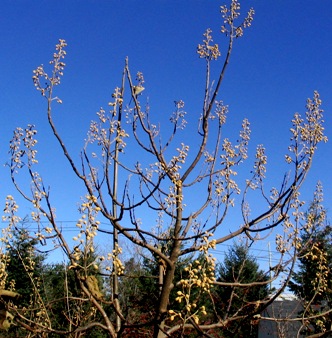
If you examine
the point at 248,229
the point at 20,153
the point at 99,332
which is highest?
the point at 20,153

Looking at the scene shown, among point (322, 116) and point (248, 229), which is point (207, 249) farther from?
point (322, 116)

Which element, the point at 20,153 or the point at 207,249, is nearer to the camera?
the point at 207,249

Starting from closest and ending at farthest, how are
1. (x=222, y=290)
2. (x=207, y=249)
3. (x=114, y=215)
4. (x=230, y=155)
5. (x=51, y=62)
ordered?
(x=207, y=249) < (x=114, y=215) < (x=51, y=62) < (x=230, y=155) < (x=222, y=290)

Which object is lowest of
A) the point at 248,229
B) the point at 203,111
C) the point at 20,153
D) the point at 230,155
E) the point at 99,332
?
the point at 99,332

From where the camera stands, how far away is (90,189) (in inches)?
121

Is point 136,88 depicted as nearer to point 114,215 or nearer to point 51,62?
point 51,62

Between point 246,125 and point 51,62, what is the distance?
1802 mm

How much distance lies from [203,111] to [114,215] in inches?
45.7

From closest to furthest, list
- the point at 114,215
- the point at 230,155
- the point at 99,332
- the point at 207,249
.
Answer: the point at 207,249 < the point at 114,215 < the point at 230,155 < the point at 99,332

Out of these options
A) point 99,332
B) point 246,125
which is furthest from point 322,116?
point 99,332

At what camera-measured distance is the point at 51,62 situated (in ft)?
11.4

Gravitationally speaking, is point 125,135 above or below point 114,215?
above

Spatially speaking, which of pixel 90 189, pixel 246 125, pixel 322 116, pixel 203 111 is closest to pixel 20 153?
pixel 90 189

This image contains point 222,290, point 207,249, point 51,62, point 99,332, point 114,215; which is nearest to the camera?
point 207,249
